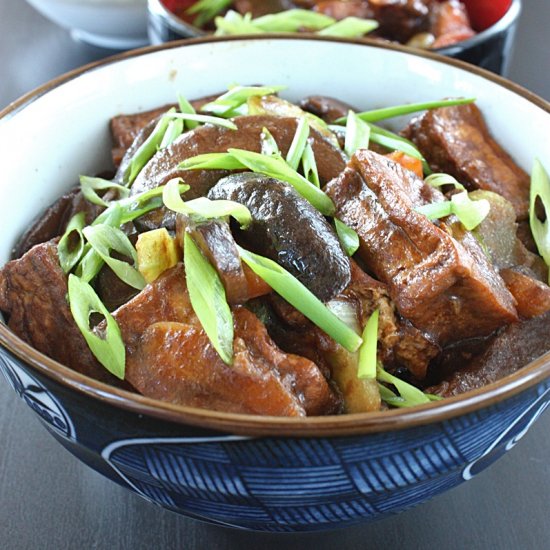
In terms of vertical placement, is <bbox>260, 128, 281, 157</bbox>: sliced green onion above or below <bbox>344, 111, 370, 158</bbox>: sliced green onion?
above

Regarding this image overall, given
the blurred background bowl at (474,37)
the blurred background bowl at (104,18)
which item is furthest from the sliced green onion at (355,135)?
the blurred background bowl at (104,18)

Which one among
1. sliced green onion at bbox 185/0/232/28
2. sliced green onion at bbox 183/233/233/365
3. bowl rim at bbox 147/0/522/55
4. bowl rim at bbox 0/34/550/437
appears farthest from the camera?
sliced green onion at bbox 185/0/232/28

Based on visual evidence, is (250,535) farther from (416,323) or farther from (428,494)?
(416,323)

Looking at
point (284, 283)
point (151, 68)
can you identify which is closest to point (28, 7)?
point (151, 68)

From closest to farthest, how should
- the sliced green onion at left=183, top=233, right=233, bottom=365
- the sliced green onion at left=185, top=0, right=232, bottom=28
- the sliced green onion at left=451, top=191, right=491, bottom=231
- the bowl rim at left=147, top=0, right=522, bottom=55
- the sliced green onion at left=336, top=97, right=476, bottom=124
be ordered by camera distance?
1. the sliced green onion at left=183, top=233, right=233, bottom=365
2. the sliced green onion at left=451, top=191, right=491, bottom=231
3. the sliced green onion at left=336, top=97, right=476, bottom=124
4. the bowl rim at left=147, top=0, right=522, bottom=55
5. the sliced green onion at left=185, top=0, right=232, bottom=28

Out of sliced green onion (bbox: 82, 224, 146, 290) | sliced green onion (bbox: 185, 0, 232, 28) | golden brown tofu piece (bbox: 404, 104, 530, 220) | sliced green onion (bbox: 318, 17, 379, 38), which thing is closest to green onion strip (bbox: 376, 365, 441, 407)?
sliced green onion (bbox: 82, 224, 146, 290)

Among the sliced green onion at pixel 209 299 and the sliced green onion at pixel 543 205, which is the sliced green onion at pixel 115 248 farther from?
the sliced green onion at pixel 543 205

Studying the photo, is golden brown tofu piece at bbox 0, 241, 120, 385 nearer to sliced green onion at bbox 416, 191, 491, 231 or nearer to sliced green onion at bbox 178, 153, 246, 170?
sliced green onion at bbox 178, 153, 246, 170

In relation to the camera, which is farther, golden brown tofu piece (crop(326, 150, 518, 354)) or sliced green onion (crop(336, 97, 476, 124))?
sliced green onion (crop(336, 97, 476, 124))
